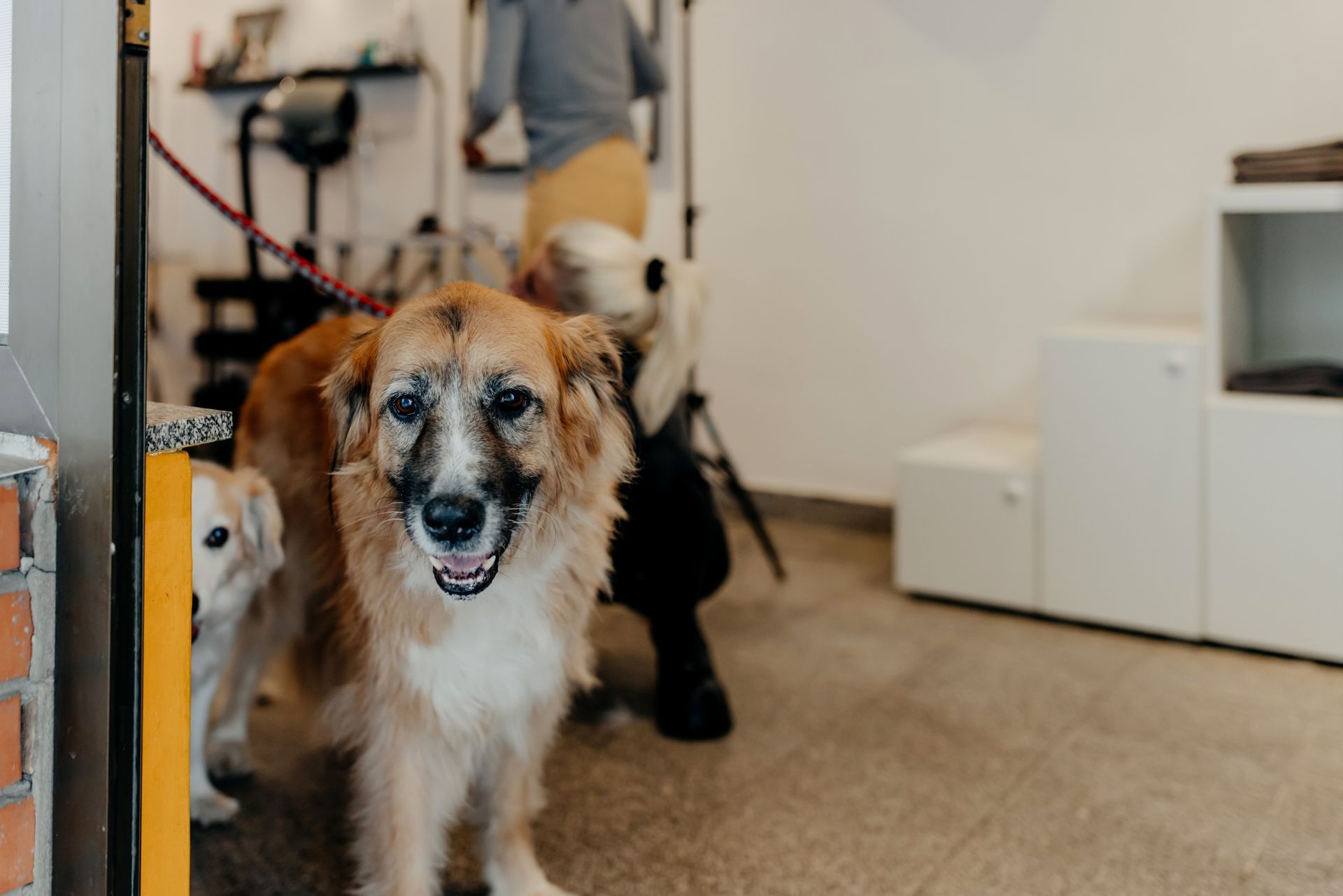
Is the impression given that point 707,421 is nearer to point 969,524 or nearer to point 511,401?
point 969,524

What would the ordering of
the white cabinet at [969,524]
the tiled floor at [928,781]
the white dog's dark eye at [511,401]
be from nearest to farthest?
the white dog's dark eye at [511,401] → the tiled floor at [928,781] → the white cabinet at [969,524]

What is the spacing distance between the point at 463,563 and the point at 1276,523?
6.46 feet

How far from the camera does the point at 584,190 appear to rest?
2652 mm

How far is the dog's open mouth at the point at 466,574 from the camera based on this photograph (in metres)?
1.26

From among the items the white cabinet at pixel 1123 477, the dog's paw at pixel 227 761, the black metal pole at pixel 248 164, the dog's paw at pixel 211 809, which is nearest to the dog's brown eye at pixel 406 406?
the dog's paw at pixel 211 809

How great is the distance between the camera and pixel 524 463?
1.32 meters

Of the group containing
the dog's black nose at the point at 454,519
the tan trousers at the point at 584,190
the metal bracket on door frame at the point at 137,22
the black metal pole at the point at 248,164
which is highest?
the black metal pole at the point at 248,164

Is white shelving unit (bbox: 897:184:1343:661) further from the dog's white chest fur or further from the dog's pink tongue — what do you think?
the dog's pink tongue

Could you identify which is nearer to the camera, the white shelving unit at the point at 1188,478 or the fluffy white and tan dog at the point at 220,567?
the fluffy white and tan dog at the point at 220,567

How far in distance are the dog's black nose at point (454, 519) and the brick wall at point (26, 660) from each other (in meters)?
0.35

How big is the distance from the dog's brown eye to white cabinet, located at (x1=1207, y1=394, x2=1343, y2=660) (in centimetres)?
195

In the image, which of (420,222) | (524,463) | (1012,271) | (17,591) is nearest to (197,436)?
(17,591)

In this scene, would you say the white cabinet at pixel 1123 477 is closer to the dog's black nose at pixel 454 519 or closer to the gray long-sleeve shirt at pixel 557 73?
the gray long-sleeve shirt at pixel 557 73

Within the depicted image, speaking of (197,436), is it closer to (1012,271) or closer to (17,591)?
(17,591)
